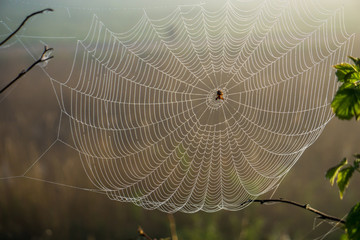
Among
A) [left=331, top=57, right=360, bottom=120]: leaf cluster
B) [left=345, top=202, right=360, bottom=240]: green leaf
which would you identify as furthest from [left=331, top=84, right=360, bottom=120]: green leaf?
[left=345, top=202, right=360, bottom=240]: green leaf

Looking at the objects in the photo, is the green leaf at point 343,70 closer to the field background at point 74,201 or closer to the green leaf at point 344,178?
the green leaf at point 344,178

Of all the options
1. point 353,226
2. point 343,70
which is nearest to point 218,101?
point 343,70

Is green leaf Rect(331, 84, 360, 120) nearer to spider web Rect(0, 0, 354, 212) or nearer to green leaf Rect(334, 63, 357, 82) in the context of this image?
green leaf Rect(334, 63, 357, 82)

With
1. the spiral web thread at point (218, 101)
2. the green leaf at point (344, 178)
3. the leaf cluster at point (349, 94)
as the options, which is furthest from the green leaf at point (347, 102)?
the spiral web thread at point (218, 101)

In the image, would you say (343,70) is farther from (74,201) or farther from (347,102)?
(74,201)

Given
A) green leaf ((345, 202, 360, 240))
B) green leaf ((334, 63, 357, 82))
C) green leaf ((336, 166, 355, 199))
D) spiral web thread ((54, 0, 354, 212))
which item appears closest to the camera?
green leaf ((345, 202, 360, 240))

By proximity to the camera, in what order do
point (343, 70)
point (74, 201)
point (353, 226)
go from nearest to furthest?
point (353, 226), point (343, 70), point (74, 201)

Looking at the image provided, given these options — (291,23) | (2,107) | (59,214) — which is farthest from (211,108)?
(2,107)

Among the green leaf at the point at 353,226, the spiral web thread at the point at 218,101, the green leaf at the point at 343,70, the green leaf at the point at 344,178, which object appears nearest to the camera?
the green leaf at the point at 353,226
